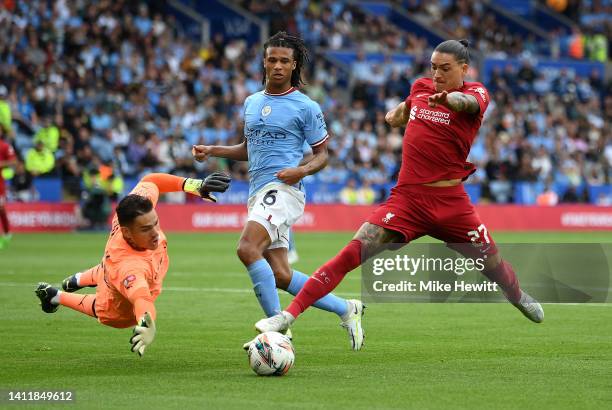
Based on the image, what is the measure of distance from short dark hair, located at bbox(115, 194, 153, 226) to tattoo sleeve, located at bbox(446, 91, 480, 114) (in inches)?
94.8

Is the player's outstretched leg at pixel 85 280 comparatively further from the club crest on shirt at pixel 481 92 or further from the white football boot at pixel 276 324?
the club crest on shirt at pixel 481 92

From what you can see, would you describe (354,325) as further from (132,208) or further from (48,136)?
(48,136)

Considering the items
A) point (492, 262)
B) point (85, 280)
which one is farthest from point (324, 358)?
point (85, 280)

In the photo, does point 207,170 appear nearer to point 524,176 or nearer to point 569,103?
point 524,176

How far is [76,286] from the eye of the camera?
10.3m

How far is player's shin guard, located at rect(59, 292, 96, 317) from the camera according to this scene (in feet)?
30.9

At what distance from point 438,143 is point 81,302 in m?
3.17

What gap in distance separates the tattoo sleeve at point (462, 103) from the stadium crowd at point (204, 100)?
1934cm

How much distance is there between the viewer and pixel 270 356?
8305 millimetres

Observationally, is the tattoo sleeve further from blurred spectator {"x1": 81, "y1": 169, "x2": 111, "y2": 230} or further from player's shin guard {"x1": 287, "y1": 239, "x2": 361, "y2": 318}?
blurred spectator {"x1": 81, "y1": 169, "x2": 111, "y2": 230}

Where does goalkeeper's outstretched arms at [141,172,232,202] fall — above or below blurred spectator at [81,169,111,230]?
above

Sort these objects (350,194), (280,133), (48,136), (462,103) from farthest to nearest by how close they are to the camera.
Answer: (350,194), (48,136), (280,133), (462,103)

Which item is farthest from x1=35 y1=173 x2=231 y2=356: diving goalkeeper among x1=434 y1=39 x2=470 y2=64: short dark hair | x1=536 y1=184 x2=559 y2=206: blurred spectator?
x1=536 y1=184 x2=559 y2=206: blurred spectator

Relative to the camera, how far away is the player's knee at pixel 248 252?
947cm
